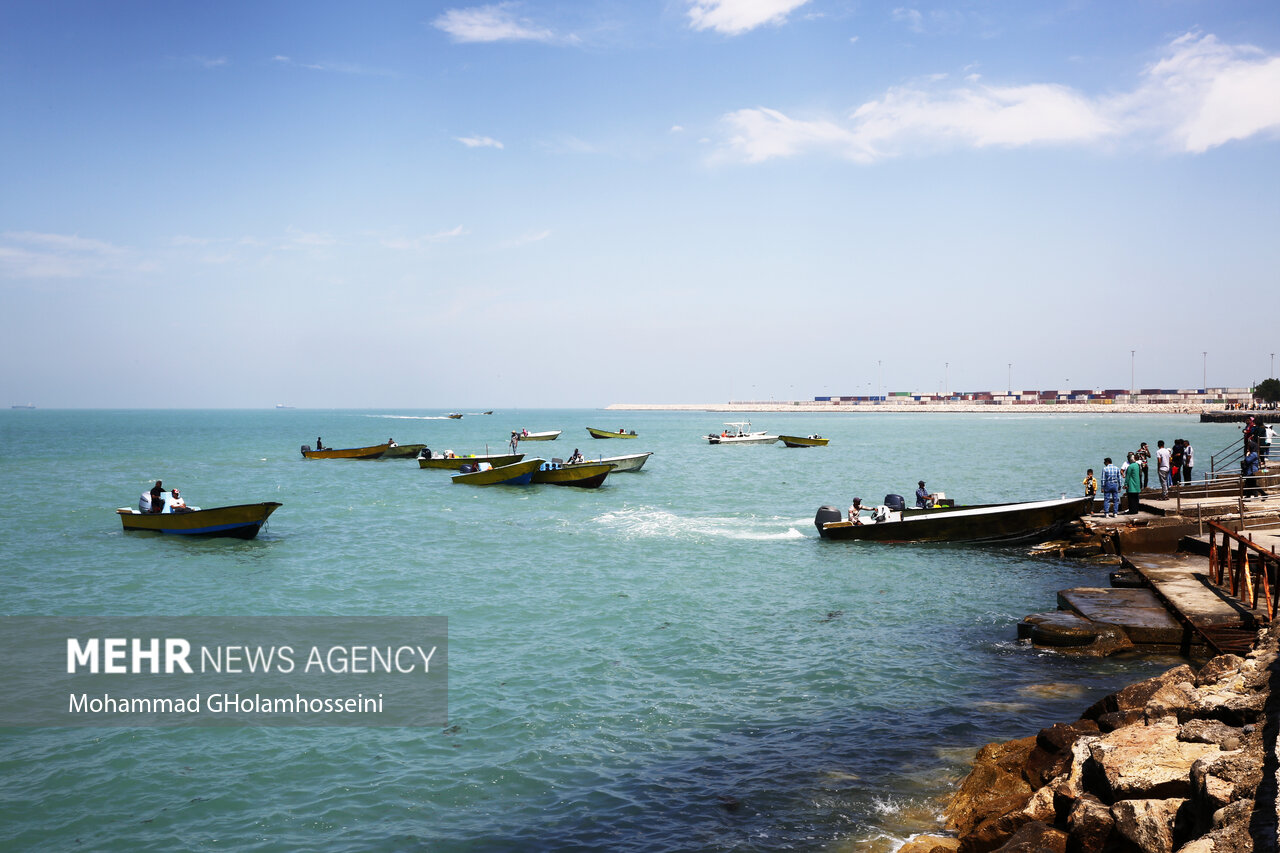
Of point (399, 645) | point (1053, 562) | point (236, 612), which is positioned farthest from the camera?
point (1053, 562)

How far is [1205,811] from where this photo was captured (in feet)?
19.1

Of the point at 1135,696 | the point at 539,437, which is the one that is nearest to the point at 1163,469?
the point at 1135,696

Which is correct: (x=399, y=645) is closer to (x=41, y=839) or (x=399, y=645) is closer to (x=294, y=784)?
(x=294, y=784)

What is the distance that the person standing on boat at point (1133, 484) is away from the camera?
2531cm

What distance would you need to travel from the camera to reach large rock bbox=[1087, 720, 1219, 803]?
6.78 m

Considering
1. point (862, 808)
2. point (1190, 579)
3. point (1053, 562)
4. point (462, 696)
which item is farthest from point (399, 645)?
point (1053, 562)

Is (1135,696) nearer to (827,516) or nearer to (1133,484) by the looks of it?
(827,516)

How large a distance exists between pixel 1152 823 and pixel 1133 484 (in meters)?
22.4

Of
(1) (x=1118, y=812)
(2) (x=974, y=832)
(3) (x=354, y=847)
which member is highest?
(1) (x=1118, y=812)

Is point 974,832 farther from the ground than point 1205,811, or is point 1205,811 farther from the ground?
point 1205,811

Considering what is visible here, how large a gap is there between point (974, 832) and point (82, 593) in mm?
21498

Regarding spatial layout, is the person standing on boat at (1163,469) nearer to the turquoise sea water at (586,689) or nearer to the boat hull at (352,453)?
Answer: the turquoise sea water at (586,689)

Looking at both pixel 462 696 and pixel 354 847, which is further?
pixel 462 696

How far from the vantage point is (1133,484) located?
1002 inches
